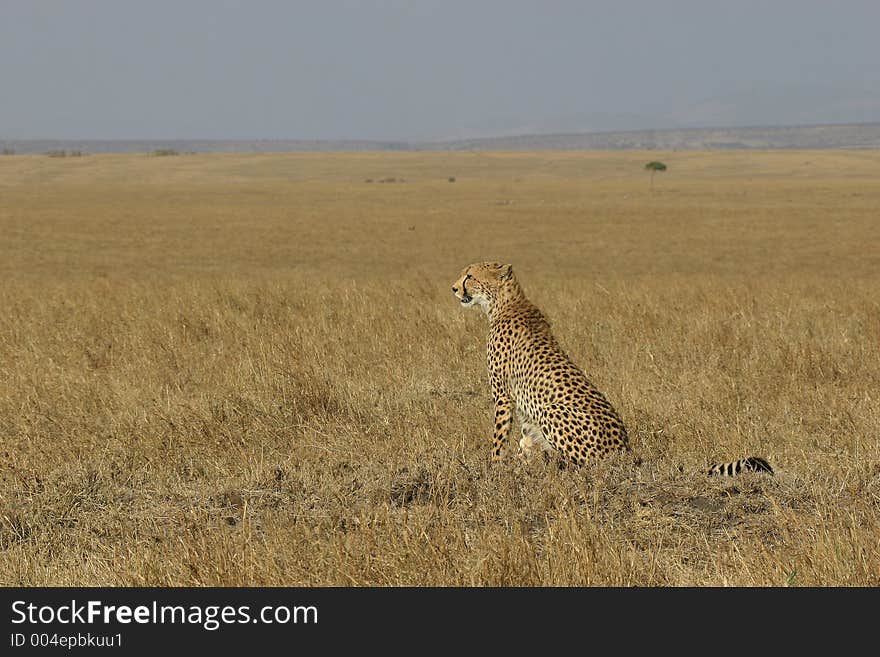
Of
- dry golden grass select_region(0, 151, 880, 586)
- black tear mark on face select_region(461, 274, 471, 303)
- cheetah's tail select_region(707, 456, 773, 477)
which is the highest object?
black tear mark on face select_region(461, 274, 471, 303)

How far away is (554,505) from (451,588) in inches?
52.6

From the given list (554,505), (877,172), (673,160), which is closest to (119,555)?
(554,505)

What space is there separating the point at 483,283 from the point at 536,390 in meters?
1.13

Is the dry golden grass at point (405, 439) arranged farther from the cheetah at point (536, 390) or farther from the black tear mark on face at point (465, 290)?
the black tear mark on face at point (465, 290)

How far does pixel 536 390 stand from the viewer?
541 centimetres

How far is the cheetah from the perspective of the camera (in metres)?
5.13

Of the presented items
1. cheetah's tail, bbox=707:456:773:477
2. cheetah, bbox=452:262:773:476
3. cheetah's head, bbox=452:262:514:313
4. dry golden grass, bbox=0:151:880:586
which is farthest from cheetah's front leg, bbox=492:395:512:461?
cheetah's tail, bbox=707:456:773:477

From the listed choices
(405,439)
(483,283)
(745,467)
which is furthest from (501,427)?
(745,467)

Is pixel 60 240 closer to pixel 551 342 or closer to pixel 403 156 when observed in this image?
pixel 551 342

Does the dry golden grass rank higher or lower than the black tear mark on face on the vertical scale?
lower

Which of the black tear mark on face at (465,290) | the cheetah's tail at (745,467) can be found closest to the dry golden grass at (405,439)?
the cheetah's tail at (745,467)

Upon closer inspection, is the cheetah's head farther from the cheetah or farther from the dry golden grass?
the dry golden grass

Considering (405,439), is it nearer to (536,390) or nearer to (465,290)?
(536,390)

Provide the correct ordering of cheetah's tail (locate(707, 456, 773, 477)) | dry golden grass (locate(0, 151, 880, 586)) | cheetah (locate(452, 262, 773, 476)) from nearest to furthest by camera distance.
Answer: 1. dry golden grass (locate(0, 151, 880, 586))
2. cheetah's tail (locate(707, 456, 773, 477))
3. cheetah (locate(452, 262, 773, 476))
